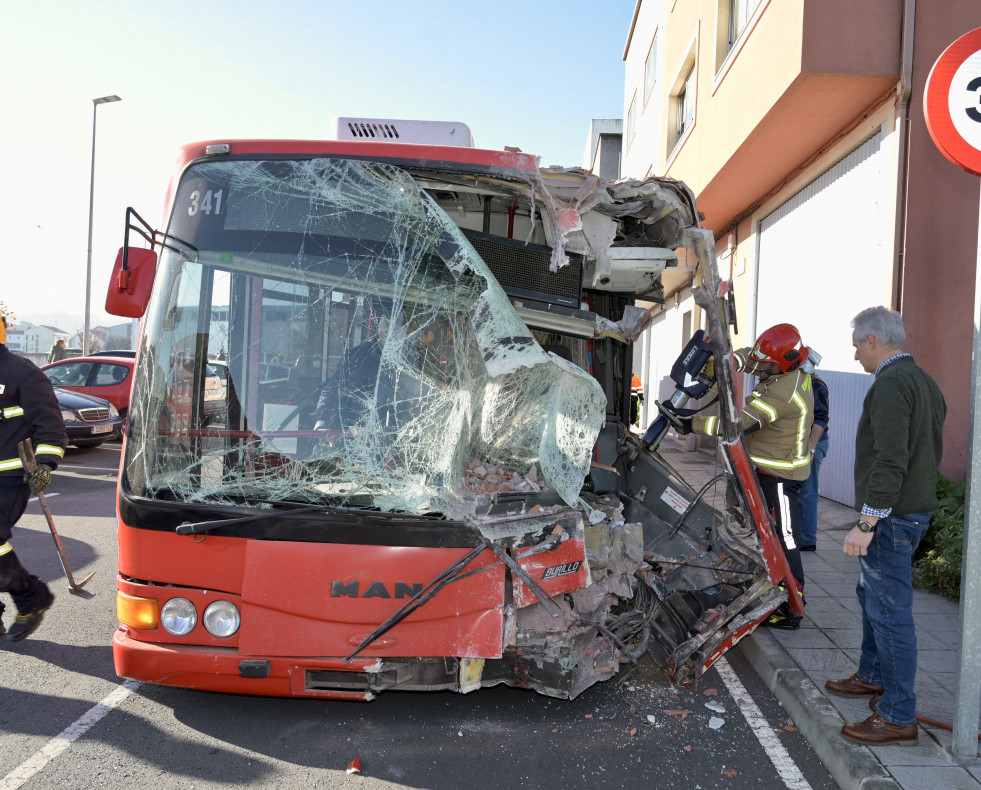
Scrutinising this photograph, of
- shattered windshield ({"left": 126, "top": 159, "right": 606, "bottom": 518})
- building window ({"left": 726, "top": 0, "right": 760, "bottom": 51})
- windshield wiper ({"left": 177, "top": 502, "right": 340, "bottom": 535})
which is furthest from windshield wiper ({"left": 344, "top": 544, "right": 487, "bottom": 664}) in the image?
building window ({"left": 726, "top": 0, "right": 760, "bottom": 51})

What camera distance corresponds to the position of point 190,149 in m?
3.47

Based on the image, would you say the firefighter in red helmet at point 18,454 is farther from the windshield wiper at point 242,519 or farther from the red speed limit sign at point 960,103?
the red speed limit sign at point 960,103

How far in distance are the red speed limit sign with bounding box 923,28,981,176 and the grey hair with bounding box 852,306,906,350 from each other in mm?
705

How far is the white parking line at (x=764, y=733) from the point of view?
308 cm

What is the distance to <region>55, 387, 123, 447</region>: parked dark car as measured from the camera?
449 inches

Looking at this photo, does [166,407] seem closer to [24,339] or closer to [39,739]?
[39,739]

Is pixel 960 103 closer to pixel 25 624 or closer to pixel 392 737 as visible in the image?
pixel 392 737

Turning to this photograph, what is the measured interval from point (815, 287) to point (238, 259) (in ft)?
25.8

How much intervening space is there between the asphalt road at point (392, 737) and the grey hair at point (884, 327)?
6.45 ft

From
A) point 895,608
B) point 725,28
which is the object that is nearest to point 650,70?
point 725,28

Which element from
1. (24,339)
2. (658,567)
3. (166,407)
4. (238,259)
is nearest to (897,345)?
(658,567)

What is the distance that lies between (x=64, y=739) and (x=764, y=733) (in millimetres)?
3291

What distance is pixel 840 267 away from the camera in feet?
27.3

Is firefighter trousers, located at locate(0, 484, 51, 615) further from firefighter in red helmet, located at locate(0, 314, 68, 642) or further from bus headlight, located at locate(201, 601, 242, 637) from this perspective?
bus headlight, located at locate(201, 601, 242, 637)
